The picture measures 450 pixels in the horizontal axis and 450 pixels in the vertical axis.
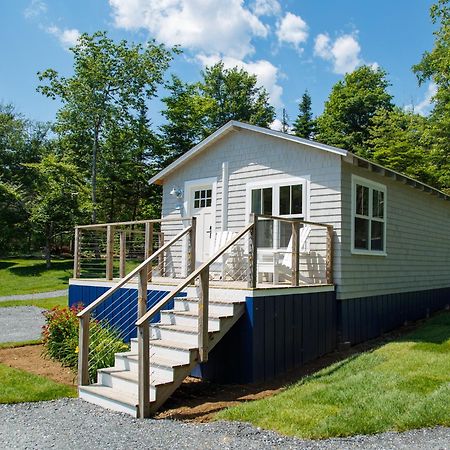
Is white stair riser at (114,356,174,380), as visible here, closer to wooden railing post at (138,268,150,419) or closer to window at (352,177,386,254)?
wooden railing post at (138,268,150,419)

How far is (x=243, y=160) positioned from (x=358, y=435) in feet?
20.0

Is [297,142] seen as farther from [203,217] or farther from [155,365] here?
[155,365]

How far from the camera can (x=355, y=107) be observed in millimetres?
31969

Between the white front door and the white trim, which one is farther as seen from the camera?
the white front door

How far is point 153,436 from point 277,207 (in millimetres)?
5209

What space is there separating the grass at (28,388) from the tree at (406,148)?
20433 millimetres

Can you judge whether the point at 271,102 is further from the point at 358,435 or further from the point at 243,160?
the point at 358,435

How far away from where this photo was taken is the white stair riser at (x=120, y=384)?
208 inches

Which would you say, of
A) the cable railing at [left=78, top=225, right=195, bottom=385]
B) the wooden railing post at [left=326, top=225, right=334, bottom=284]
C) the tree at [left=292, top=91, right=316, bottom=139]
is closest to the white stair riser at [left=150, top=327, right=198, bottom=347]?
the cable railing at [left=78, top=225, right=195, bottom=385]

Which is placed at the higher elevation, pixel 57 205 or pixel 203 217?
pixel 57 205

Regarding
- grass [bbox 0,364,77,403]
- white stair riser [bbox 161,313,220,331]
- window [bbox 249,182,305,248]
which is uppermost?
window [bbox 249,182,305,248]

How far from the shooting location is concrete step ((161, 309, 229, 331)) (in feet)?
19.7

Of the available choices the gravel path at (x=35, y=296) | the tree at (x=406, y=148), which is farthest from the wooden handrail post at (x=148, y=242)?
the tree at (x=406, y=148)

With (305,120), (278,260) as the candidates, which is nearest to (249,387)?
(278,260)
